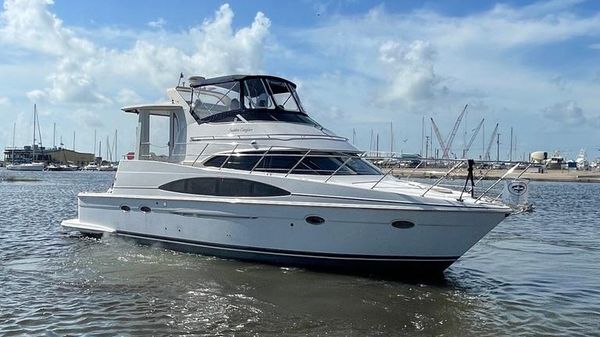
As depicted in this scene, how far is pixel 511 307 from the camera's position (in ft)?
32.1

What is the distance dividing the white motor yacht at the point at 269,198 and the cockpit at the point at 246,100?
3 cm

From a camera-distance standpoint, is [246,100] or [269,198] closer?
[269,198]

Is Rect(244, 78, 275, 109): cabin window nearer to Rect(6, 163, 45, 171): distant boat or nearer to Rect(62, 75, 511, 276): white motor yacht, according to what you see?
Rect(62, 75, 511, 276): white motor yacht

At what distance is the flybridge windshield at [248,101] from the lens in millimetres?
14156

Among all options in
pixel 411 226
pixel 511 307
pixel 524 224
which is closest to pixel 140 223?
pixel 411 226

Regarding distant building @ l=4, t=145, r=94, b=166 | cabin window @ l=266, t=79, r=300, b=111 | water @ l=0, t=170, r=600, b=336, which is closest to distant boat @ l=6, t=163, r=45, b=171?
distant building @ l=4, t=145, r=94, b=166

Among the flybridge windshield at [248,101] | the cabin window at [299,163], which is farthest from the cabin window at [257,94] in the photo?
the cabin window at [299,163]

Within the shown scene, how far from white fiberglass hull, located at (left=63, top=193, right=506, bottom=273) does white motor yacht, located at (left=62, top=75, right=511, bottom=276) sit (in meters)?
0.02

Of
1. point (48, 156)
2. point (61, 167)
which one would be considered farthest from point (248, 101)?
point (48, 156)

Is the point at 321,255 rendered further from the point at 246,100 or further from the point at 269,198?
the point at 246,100

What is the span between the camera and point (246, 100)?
14422 mm

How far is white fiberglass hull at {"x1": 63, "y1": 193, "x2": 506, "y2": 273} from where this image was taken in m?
10.5

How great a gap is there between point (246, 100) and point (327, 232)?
15.8 ft

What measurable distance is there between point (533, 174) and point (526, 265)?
80.0 meters
